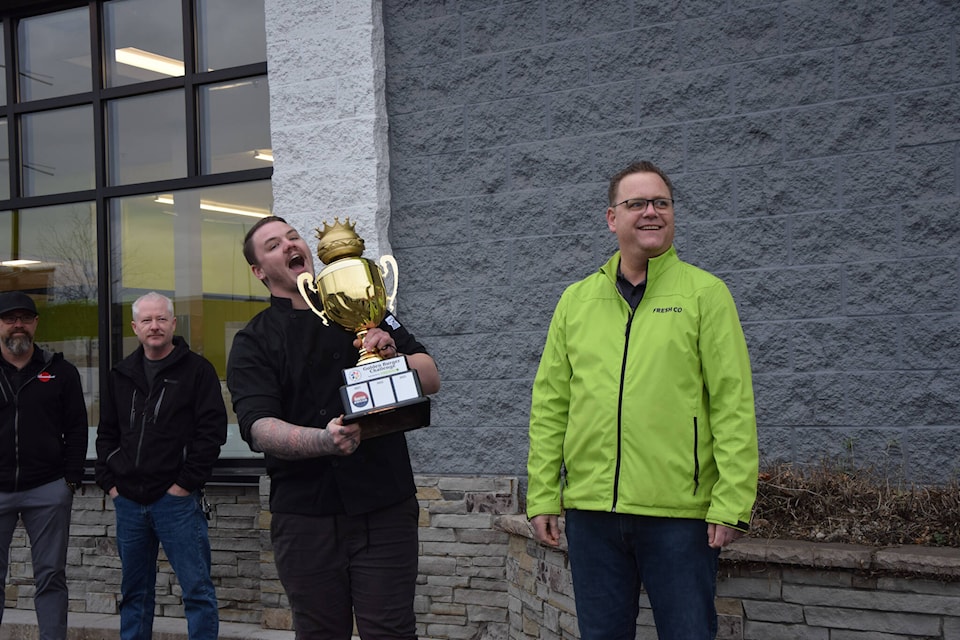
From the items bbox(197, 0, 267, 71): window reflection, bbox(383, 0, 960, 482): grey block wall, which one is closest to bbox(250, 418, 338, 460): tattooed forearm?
bbox(383, 0, 960, 482): grey block wall

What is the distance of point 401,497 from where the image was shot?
333 centimetres

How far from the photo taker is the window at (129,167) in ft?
21.8

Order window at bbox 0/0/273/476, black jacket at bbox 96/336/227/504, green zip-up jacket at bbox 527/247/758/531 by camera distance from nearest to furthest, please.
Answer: green zip-up jacket at bbox 527/247/758/531, black jacket at bbox 96/336/227/504, window at bbox 0/0/273/476

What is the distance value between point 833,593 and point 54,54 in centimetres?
629

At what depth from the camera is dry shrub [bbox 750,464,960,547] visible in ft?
13.6

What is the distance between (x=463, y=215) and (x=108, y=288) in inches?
112

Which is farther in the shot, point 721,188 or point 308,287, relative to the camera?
point 721,188

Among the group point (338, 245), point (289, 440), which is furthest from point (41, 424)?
point (289, 440)

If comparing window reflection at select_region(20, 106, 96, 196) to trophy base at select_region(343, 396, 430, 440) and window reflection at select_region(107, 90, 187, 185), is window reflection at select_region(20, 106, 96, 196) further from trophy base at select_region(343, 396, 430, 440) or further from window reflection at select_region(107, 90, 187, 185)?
trophy base at select_region(343, 396, 430, 440)

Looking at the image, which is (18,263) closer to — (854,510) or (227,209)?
(227,209)

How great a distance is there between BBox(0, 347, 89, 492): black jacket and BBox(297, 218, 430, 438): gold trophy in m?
3.02

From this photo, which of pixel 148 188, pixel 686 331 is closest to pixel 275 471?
pixel 686 331

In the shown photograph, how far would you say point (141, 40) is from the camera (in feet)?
22.9

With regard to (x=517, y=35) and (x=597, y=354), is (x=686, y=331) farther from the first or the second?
(x=517, y=35)
